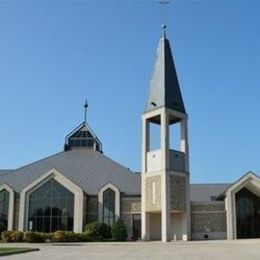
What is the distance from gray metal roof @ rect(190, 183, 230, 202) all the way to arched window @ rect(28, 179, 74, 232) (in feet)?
52.8

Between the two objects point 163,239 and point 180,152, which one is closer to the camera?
point 163,239

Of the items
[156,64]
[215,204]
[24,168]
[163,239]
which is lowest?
[163,239]

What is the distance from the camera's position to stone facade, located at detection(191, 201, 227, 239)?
173 ft

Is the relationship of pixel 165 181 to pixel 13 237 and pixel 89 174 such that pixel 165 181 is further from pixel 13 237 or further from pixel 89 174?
pixel 13 237

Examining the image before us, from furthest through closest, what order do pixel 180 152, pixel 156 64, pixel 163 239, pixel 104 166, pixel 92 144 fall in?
pixel 92 144 → pixel 104 166 → pixel 156 64 → pixel 180 152 → pixel 163 239

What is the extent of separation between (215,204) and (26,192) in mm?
20800

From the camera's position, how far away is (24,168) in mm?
63125

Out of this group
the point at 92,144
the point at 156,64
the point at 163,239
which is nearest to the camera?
the point at 163,239

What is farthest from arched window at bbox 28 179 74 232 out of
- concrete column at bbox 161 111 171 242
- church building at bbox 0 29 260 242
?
concrete column at bbox 161 111 171 242

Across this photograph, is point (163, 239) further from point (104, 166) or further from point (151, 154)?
point (104, 166)

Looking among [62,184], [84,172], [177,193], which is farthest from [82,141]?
[177,193]

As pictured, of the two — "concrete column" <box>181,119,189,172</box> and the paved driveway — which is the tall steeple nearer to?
"concrete column" <box>181,119,189,172</box>

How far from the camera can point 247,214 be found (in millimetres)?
54781

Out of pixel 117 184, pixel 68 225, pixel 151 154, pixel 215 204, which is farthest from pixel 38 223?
pixel 215 204
